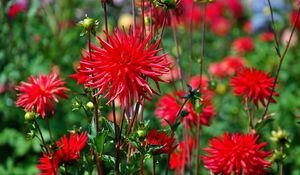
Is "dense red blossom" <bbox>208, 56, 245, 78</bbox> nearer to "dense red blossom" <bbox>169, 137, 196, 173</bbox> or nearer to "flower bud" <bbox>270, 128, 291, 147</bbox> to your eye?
"dense red blossom" <bbox>169, 137, 196, 173</bbox>

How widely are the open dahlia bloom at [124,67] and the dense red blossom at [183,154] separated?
28.7 inches

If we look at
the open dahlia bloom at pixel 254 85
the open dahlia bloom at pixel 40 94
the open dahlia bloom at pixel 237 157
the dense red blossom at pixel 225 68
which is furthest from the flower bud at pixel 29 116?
the dense red blossom at pixel 225 68

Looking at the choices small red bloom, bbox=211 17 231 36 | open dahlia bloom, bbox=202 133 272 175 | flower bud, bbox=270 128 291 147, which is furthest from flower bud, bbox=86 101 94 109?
small red bloom, bbox=211 17 231 36

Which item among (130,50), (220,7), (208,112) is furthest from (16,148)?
(220,7)

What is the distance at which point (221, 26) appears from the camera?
6.31 m

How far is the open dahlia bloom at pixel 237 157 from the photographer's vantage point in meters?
1.94

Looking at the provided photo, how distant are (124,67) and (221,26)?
489 centimetres

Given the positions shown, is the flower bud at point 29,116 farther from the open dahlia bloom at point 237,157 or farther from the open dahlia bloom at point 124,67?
the open dahlia bloom at point 237,157

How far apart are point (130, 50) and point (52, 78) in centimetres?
52

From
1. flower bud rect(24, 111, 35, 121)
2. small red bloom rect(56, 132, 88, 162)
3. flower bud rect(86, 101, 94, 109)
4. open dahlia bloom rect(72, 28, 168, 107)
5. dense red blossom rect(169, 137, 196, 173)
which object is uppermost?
open dahlia bloom rect(72, 28, 168, 107)

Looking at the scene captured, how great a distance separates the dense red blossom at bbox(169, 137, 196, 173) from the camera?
2.26 metres

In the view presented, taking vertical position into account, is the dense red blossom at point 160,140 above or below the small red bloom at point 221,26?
below

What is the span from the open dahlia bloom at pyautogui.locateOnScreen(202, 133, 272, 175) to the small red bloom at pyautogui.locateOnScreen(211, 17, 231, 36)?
4291 mm

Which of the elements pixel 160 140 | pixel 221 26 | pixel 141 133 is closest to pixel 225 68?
pixel 221 26
